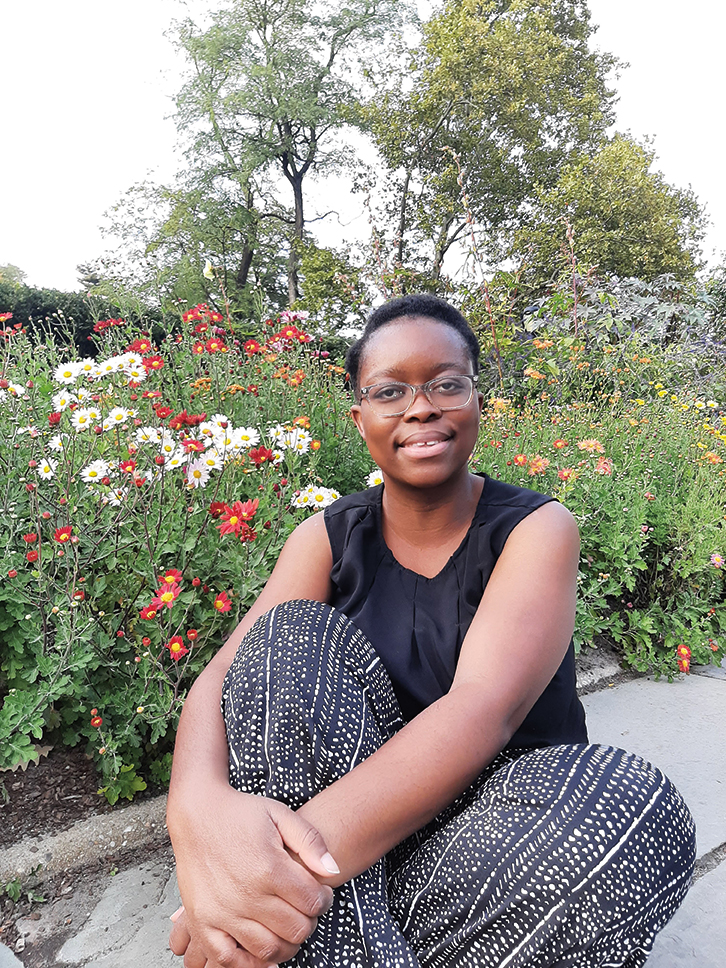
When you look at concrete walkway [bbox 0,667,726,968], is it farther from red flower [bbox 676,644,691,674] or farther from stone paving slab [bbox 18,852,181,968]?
red flower [bbox 676,644,691,674]

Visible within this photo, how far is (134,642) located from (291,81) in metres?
23.3

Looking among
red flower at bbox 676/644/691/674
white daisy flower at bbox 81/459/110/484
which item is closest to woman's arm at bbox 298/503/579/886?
white daisy flower at bbox 81/459/110/484

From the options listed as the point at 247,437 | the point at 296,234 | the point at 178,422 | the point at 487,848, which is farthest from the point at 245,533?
the point at 296,234

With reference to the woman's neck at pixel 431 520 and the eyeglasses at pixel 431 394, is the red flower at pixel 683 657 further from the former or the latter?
the eyeglasses at pixel 431 394

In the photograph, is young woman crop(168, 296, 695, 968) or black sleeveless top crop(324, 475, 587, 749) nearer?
young woman crop(168, 296, 695, 968)

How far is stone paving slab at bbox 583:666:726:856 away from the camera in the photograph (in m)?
2.00

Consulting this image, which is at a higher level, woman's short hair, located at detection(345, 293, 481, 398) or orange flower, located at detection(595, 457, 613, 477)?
woman's short hair, located at detection(345, 293, 481, 398)

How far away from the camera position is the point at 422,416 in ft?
4.65

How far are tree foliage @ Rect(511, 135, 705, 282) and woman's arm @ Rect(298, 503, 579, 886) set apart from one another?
52.4 feet

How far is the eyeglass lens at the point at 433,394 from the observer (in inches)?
56.5

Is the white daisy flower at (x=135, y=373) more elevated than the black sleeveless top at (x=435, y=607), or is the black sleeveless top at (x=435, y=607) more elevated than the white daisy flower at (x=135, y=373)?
the white daisy flower at (x=135, y=373)

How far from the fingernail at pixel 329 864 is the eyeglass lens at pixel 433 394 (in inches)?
Answer: 33.2

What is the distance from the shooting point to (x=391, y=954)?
1024 mm

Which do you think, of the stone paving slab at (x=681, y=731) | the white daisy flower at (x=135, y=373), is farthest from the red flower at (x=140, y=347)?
the stone paving slab at (x=681, y=731)
